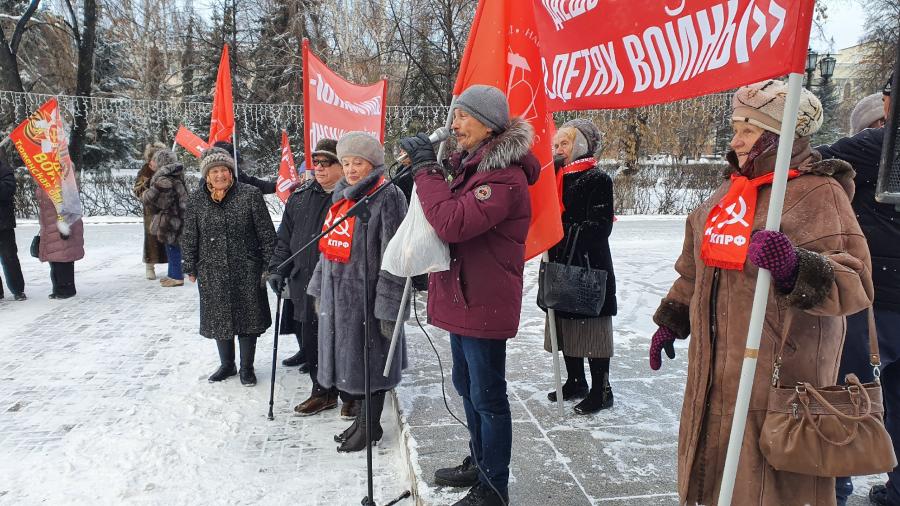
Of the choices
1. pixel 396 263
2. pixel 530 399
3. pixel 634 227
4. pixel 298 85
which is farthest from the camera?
pixel 298 85

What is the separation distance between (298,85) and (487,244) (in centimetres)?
2401

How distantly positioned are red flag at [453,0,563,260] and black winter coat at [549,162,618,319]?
64cm

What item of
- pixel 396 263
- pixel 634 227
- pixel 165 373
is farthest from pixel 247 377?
pixel 634 227

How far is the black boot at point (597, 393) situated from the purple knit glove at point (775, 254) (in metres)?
2.19

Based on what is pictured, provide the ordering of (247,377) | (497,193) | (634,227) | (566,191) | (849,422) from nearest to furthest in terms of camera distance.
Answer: (849,422) → (497,193) → (566,191) → (247,377) → (634,227)

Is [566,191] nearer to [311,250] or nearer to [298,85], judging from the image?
[311,250]

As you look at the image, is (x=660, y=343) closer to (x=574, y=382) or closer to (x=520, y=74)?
(x=520, y=74)

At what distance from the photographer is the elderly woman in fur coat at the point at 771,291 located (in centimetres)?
168

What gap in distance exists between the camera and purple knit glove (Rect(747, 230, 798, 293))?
163 centimetres

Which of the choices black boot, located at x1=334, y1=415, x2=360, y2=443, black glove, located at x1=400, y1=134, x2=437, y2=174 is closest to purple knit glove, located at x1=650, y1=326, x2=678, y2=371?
black glove, located at x1=400, y1=134, x2=437, y2=174

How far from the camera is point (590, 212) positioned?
11.9ft

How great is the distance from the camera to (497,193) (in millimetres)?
2348

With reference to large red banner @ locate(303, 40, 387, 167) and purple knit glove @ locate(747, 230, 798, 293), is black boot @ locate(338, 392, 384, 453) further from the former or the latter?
purple knit glove @ locate(747, 230, 798, 293)

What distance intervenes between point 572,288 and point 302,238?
5.94ft
